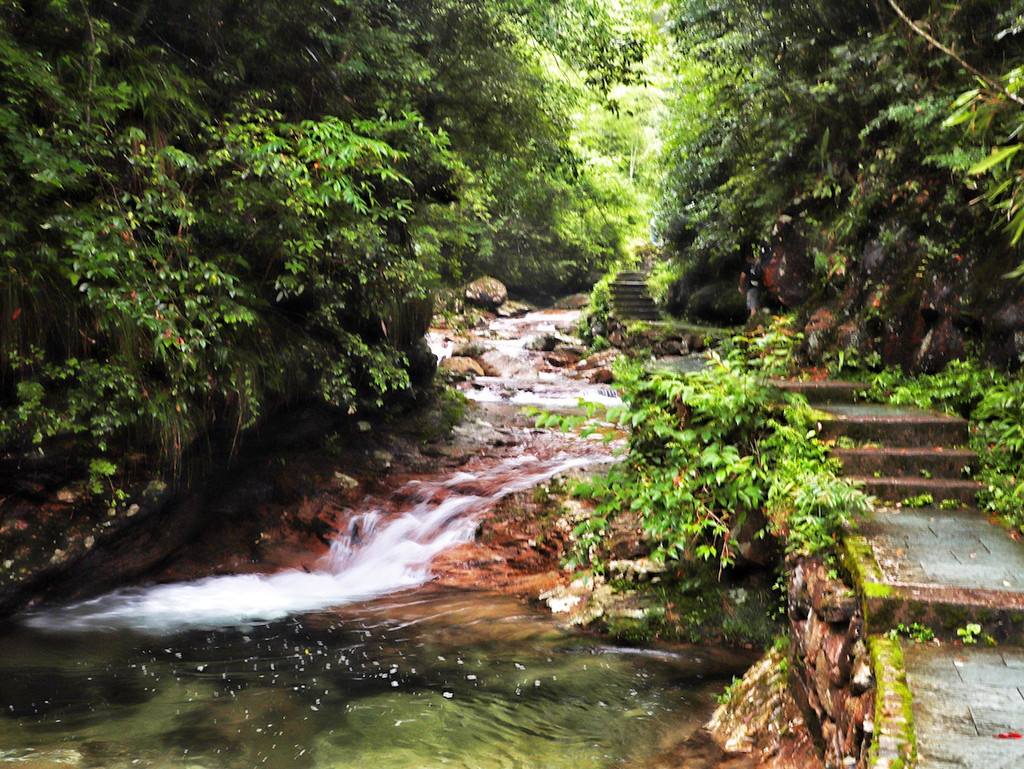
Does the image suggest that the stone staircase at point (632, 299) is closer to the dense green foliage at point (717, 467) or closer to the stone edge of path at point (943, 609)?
the dense green foliage at point (717, 467)

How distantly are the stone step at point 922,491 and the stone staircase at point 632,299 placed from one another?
13.0 m

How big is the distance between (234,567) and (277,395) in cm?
193

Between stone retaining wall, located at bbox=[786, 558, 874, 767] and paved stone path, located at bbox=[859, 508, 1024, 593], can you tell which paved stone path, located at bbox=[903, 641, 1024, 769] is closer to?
stone retaining wall, located at bbox=[786, 558, 874, 767]

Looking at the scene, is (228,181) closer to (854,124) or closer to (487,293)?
(854,124)

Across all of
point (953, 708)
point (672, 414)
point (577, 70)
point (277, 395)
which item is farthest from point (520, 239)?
point (953, 708)

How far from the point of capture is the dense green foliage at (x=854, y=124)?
6391mm

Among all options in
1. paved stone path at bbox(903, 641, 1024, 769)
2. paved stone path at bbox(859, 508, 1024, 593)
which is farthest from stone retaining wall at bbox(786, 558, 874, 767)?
paved stone path at bbox(859, 508, 1024, 593)

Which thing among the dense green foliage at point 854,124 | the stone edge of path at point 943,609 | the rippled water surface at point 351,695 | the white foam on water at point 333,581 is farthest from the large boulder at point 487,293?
the stone edge of path at point 943,609

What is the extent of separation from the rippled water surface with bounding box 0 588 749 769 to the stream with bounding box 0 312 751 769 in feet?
0.05

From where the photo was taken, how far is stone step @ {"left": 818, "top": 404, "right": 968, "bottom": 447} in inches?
206

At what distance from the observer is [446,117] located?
8.65 meters

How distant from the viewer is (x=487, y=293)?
90.2ft

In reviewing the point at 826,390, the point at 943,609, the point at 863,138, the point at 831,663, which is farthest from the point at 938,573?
the point at 863,138

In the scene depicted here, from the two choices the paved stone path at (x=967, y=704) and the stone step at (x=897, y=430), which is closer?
the paved stone path at (x=967, y=704)
